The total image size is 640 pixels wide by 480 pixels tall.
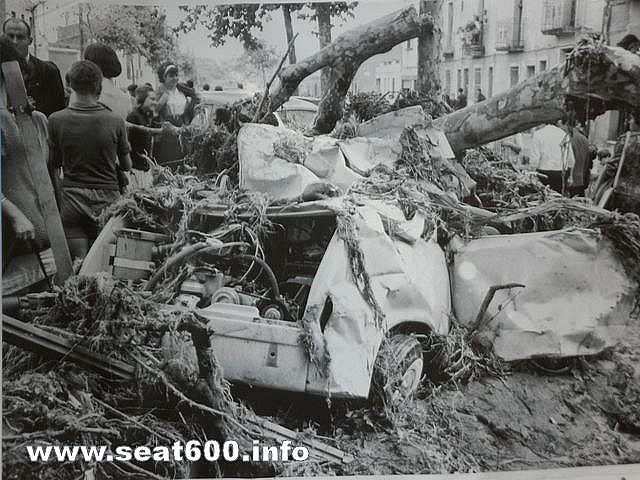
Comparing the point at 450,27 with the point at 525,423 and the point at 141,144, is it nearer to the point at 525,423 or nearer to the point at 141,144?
the point at 141,144

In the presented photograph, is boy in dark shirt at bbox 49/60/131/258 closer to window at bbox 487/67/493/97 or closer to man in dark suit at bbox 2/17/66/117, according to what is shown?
man in dark suit at bbox 2/17/66/117

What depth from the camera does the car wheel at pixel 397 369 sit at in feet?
9.96

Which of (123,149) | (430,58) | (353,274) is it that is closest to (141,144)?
(123,149)

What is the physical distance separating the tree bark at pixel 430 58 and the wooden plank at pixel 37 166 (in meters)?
1.85

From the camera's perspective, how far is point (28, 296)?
3.12 meters

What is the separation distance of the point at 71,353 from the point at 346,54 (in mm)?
1886

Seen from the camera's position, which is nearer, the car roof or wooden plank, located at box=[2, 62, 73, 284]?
wooden plank, located at box=[2, 62, 73, 284]

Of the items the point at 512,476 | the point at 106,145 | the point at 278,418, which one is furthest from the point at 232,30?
the point at 512,476

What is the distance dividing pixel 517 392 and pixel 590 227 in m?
0.87

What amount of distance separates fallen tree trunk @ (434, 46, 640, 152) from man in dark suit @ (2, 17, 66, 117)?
1828 millimetres

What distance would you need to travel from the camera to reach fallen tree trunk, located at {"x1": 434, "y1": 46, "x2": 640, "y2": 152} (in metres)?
3.22

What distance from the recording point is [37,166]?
3170mm

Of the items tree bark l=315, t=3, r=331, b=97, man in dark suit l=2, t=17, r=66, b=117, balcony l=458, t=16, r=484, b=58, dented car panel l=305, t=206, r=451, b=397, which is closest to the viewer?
dented car panel l=305, t=206, r=451, b=397

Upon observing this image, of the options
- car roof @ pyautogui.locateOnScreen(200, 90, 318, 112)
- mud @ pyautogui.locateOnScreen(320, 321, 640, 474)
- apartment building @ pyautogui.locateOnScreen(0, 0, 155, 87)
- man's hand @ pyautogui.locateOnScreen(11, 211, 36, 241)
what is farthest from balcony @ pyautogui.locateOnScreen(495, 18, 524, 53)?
man's hand @ pyautogui.locateOnScreen(11, 211, 36, 241)
